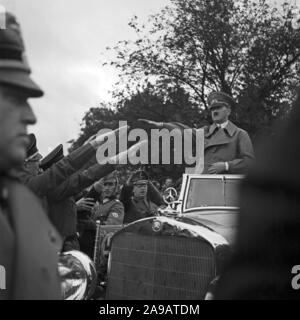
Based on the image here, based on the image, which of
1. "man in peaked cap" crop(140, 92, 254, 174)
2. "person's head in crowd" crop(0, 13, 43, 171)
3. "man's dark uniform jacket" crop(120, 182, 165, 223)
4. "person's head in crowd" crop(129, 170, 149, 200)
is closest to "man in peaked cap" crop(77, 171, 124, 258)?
"man's dark uniform jacket" crop(120, 182, 165, 223)

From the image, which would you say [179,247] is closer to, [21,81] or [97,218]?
[97,218]

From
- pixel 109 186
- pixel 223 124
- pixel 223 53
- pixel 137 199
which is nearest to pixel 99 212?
pixel 109 186

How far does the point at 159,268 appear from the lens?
4.91m

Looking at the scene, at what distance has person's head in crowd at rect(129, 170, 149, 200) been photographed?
7.73 meters

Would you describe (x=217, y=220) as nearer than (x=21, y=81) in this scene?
No

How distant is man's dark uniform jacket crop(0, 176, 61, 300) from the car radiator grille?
10.5 feet

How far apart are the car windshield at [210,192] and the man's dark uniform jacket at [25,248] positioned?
4.20m

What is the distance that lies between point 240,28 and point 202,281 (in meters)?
20.2

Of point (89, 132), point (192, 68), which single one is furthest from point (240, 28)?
point (89, 132)

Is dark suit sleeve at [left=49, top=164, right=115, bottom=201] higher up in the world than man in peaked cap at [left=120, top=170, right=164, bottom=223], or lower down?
higher up

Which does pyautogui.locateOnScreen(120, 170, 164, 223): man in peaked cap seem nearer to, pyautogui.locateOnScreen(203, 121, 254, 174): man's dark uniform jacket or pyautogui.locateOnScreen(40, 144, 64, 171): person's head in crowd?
pyautogui.locateOnScreen(203, 121, 254, 174): man's dark uniform jacket

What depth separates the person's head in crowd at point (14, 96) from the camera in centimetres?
135

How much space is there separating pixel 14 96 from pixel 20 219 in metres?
0.25
